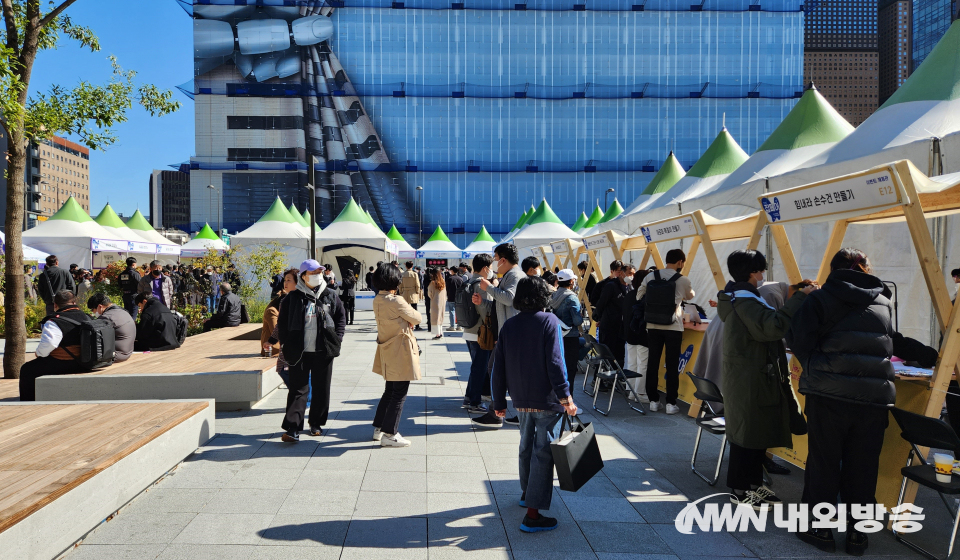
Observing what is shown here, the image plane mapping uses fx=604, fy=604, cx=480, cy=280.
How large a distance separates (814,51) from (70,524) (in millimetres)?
176638

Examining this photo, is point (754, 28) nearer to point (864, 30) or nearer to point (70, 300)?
point (70, 300)

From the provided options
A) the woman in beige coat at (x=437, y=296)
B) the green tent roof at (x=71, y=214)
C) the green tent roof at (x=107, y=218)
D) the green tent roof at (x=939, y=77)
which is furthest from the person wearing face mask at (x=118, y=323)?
the green tent roof at (x=107, y=218)

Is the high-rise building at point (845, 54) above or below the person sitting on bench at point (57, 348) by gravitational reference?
above

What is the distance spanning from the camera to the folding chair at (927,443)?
3.31m

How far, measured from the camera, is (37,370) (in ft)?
21.0

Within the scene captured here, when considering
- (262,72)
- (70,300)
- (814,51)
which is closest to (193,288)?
(70,300)

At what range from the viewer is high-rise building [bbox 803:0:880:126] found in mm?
140750

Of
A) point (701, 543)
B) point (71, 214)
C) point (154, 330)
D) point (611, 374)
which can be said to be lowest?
point (701, 543)

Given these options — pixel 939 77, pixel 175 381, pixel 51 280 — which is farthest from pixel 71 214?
pixel 939 77

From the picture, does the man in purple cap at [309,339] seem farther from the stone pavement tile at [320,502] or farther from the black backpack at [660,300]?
the black backpack at [660,300]

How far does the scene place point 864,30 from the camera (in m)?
158

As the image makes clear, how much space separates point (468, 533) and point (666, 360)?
419 centimetres

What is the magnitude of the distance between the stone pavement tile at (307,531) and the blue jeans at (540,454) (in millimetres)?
1183

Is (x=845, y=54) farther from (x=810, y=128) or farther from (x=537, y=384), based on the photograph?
(x=537, y=384)
